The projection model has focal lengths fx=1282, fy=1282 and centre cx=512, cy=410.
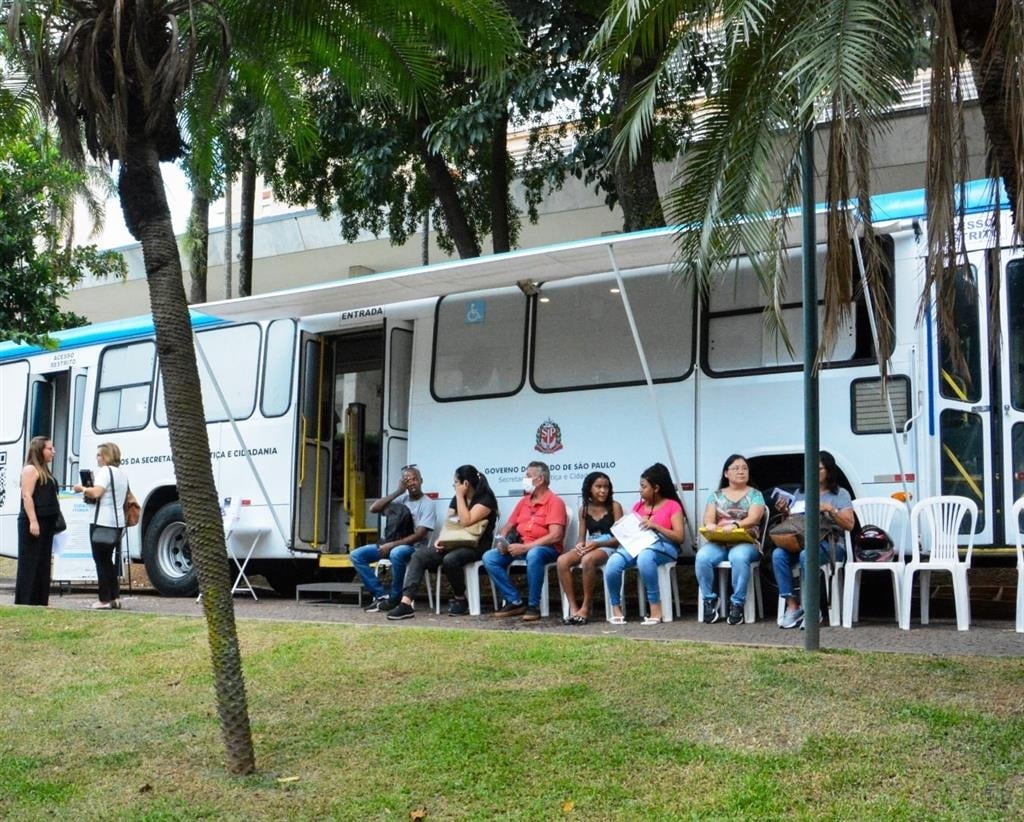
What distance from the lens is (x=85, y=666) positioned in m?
8.12

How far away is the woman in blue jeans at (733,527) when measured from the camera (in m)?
9.34

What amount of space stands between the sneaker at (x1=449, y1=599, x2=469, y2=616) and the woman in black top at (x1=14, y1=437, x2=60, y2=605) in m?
3.61

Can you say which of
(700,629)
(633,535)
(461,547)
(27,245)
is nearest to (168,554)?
(27,245)

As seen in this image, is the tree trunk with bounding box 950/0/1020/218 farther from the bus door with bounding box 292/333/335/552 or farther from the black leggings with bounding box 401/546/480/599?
the bus door with bounding box 292/333/335/552

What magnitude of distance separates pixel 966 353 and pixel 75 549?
30.2 feet

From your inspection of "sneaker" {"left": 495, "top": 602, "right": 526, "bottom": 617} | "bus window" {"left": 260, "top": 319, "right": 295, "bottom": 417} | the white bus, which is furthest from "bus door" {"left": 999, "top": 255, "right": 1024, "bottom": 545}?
"bus window" {"left": 260, "top": 319, "right": 295, "bottom": 417}

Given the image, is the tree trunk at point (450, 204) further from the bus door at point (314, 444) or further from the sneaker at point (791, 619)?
the sneaker at point (791, 619)

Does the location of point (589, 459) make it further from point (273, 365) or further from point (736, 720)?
point (736, 720)

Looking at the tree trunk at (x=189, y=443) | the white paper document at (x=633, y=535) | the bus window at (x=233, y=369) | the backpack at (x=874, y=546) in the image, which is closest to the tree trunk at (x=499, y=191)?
the bus window at (x=233, y=369)

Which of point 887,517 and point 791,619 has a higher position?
point 887,517

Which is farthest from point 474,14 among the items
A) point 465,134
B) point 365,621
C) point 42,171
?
point 42,171

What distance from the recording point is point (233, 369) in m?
13.5

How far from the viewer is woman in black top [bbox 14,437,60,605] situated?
11219mm

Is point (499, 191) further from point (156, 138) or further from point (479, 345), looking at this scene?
point (156, 138)
